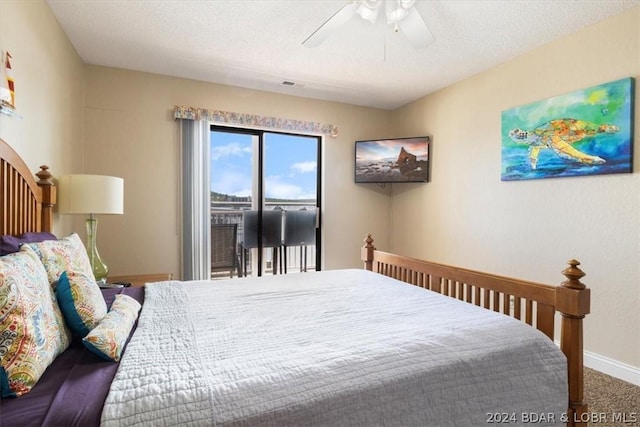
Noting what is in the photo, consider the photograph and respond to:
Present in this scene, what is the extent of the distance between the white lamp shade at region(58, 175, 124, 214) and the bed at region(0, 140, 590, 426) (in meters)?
0.34

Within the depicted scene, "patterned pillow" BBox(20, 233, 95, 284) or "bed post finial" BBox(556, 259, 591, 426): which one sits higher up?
"patterned pillow" BBox(20, 233, 95, 284)

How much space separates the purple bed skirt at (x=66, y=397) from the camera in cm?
77

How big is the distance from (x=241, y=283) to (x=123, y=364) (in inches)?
47.0

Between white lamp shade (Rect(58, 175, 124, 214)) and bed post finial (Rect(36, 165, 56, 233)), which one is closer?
bed post finial (Rect(36, 165, 56, 233))

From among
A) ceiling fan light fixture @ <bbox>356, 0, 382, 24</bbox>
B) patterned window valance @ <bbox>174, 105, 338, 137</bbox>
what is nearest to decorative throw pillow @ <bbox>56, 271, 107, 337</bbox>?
ceiling fan light fixture @ <bbox>356, 0, 382, 24</bbox>

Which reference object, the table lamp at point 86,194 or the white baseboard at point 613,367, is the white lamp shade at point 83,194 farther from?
the white baseboard at point 613,367

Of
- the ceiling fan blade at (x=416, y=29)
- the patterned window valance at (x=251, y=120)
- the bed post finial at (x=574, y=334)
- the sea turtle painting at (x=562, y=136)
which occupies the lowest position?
the bed post finial at (x=574, y=334)

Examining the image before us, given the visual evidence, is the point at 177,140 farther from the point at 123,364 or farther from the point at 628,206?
the point at 628,206

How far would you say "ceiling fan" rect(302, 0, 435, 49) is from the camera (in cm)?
199

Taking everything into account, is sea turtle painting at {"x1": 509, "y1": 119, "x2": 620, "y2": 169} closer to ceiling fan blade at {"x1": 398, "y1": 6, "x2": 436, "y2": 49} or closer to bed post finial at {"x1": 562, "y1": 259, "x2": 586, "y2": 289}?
ceiling fan blade at {"x1": 398, "y1": 6, "x2": 436, "y2": 49}

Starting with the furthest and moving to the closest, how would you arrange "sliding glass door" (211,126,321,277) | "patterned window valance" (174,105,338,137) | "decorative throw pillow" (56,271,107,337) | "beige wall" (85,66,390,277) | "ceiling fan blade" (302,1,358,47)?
"sliding glass door" (211,126,321,277) < "patterned window valance" (174,105,338,137) < "beige wall" (85,66,390,277) < "ceiling fan blade" (302,1,358,47) < "decorative throw pillow" (56,271,107,337)

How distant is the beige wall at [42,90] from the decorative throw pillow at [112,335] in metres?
1.15

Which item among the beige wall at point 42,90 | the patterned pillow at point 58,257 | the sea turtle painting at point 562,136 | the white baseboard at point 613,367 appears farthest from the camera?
the sea turtle painting at point 562,136

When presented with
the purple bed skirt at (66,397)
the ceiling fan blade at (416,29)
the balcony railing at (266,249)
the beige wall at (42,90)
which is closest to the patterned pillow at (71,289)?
the purple bed skirt at (66,397)
